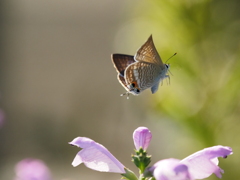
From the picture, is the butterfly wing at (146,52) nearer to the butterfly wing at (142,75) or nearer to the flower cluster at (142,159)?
the butterfly wing at (142,75)

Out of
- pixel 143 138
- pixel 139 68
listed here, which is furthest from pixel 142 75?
pixel 143 138

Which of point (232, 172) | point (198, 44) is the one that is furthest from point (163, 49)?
point (232, 172)

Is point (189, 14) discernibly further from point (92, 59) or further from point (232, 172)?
point (92, 59)

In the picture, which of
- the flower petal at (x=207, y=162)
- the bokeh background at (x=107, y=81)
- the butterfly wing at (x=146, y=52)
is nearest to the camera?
the flower petal at (x=207, y=162)

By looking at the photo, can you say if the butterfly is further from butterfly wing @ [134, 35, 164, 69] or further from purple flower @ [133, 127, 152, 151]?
purple flower @ [133, 127, 152, 151]

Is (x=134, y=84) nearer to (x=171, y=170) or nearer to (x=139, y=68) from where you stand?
(x=139, y=68)

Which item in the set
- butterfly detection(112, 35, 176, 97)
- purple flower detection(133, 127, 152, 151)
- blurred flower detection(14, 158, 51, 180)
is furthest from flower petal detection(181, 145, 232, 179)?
blurred flower detection(14, 158, 51, 180)

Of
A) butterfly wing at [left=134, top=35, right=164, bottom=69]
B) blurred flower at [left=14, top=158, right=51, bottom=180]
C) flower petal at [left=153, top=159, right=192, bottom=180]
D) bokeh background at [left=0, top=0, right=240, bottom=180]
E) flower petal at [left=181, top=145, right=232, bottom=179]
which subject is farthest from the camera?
bokeh background at [left=0, top=0, right=240, bottom=180]

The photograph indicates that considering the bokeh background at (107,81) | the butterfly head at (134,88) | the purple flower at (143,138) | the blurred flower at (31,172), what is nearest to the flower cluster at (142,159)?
the purple flower at (143,138)
